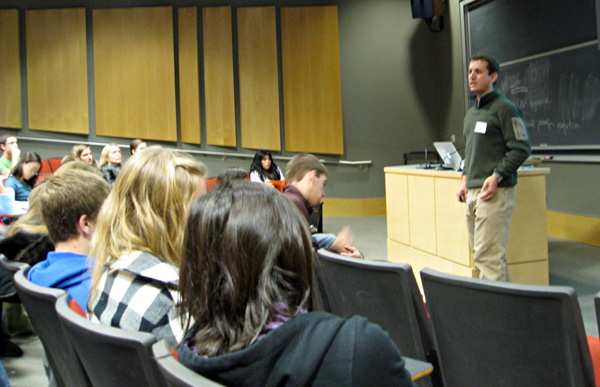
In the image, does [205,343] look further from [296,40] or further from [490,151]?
[296,40]

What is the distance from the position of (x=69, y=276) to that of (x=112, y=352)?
2.33ft

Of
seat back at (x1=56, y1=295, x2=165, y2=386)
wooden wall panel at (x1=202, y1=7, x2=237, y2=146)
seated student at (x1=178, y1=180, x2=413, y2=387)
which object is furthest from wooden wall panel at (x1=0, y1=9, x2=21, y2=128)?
seated student at (x1=178, y1=180, x2=413, y2=387)

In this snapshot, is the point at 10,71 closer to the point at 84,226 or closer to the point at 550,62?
the point at 550,62

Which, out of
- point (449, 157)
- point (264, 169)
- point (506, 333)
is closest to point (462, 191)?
point (449, 157)

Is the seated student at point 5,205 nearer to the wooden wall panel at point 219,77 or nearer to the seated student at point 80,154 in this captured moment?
the seated student at point 80,154

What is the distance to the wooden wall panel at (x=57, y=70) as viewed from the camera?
8.21 meters

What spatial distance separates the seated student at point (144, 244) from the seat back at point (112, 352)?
0.48 ft

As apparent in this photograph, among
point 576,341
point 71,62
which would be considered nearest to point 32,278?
point 576,341

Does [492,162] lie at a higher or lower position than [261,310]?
higher

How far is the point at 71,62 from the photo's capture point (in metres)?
8.26

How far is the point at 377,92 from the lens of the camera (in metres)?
8.35

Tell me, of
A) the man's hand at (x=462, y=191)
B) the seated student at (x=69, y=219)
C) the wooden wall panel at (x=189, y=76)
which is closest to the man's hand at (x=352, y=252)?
the seated student at (x=69, y=219)

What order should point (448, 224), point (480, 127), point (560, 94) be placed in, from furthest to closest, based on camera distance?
point (560, 94) < point (448, 224) < point (480, 127)

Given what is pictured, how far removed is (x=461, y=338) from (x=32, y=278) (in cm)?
132
